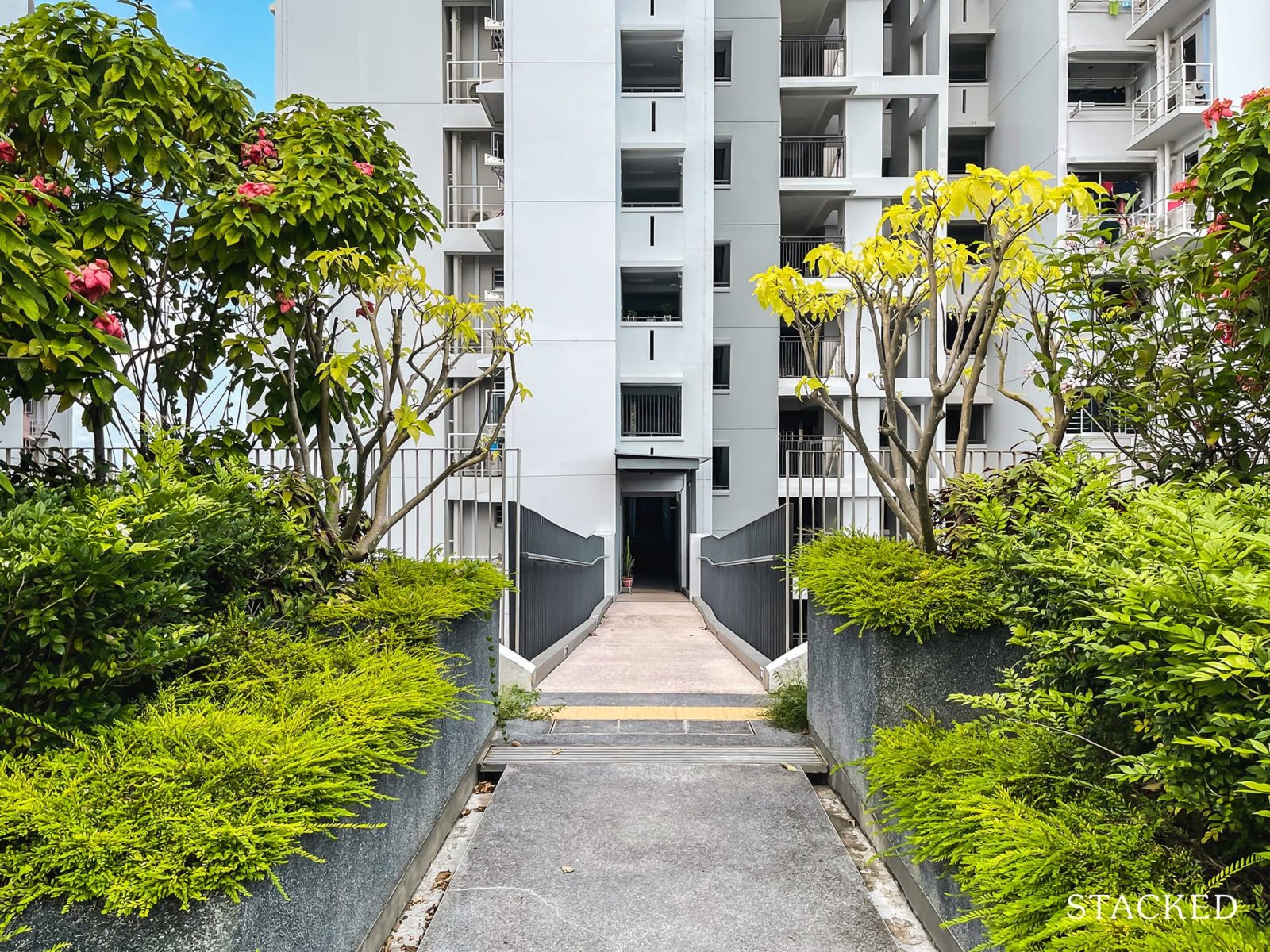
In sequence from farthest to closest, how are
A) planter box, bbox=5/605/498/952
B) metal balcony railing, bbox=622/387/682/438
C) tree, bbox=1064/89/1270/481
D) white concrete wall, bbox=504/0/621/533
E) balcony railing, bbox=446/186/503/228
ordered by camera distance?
balcony railing, bbox=446/186/503/228 < metal balcony railing, bbox=622/387/682/438 < white concrete wall, bbox=504/0/621/533 < tree, bbox=1064/89/1270/481 < planter box, bbox=5/605/498/952

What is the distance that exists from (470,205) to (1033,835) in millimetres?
21314

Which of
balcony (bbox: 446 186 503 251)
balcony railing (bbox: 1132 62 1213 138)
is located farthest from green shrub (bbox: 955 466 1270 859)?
balcony railing (bbox: 1132 62 1213 138)

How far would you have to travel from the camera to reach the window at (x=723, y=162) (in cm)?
2238

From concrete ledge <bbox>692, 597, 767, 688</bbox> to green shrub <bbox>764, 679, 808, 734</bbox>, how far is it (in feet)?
3.43

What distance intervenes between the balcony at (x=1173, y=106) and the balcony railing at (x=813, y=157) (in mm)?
7410

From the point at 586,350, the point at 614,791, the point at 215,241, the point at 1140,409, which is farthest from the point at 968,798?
the point at 586,350

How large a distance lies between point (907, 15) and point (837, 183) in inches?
269

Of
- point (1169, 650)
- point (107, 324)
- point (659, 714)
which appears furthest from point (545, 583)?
point (1169, 650)

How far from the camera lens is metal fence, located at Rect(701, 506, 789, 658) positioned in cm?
761

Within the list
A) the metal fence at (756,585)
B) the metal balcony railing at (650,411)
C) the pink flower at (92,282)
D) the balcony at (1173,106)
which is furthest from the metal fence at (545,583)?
the balcony at (1173,106)

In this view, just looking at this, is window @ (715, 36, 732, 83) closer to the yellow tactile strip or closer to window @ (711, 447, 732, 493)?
window @ (711, 447, 732, 493)

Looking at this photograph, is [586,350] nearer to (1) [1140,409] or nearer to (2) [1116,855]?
(1) [1140,409]

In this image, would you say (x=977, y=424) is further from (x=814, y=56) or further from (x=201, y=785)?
(x=201, y=785)

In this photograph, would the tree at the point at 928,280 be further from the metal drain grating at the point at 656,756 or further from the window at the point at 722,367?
the window at the point at 722,367
